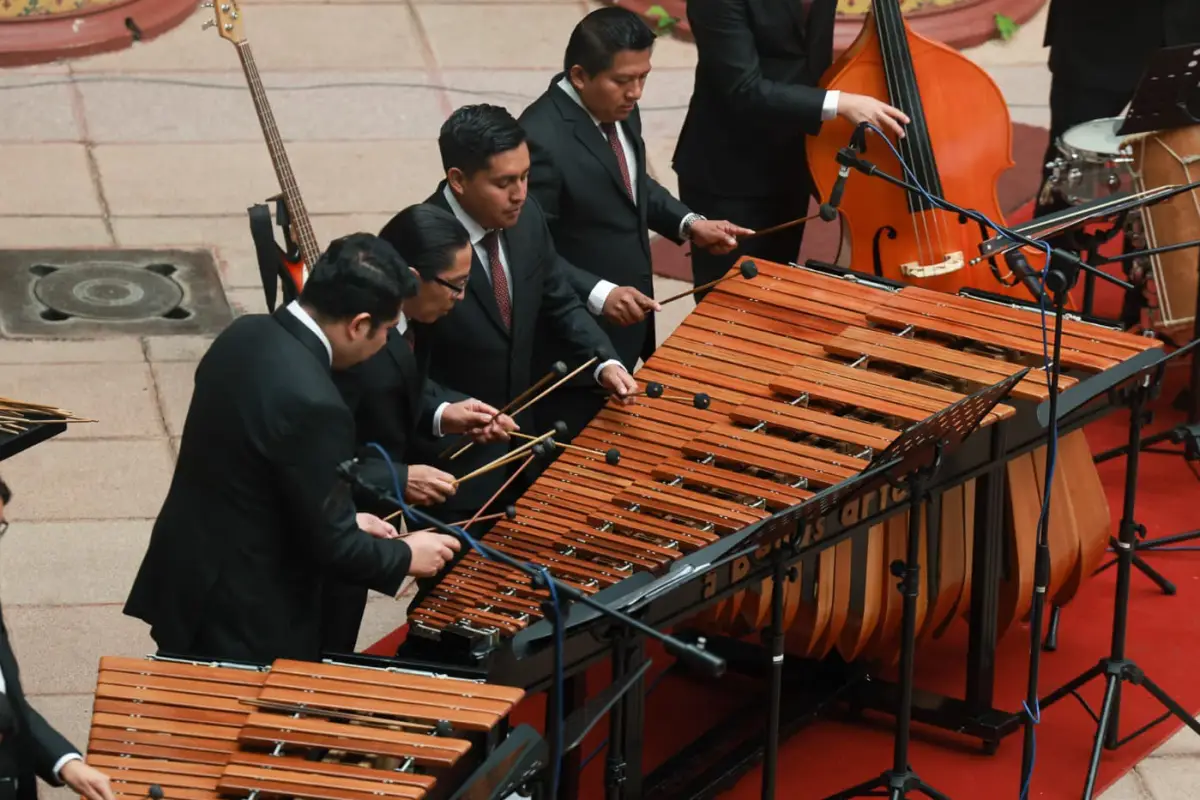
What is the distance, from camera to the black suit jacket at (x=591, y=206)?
620 cm

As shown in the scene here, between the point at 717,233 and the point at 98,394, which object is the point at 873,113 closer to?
the point at 717,233

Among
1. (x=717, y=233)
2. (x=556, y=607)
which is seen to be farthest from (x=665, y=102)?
(x=556, y=607)

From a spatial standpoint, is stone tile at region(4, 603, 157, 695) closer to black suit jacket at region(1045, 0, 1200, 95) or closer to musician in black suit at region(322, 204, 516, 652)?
musician in black suit at region(322, 204, 516, 652)

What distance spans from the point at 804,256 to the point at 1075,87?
1.74 metres

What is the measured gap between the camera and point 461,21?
38.5ft

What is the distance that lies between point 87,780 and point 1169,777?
3.38 m

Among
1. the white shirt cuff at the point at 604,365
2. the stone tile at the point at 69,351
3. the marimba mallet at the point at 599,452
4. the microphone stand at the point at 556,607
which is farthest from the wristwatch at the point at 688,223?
the stone tile at the point at 69,351

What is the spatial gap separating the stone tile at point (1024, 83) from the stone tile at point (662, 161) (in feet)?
6.20

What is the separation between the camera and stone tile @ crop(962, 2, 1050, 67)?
11430 millimetres

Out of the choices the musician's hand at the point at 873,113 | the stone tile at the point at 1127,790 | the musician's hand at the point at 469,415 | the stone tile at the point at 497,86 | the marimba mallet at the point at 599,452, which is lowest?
the stone tile at the point at 1127,790

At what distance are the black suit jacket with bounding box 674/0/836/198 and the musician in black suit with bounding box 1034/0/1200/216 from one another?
1.37 meters

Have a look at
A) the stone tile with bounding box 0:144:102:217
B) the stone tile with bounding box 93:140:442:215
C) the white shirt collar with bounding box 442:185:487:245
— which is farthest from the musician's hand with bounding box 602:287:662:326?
the stone tile with bounding box 0:144:102:217

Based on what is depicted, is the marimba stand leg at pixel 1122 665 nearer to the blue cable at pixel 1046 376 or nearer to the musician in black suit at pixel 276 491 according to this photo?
the blue cable at pixel 1046 376

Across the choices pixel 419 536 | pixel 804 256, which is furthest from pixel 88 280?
pixel 419 536
